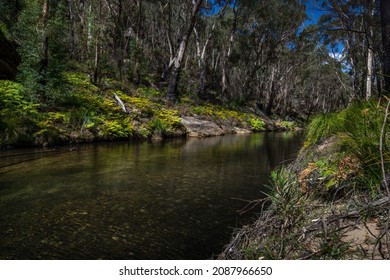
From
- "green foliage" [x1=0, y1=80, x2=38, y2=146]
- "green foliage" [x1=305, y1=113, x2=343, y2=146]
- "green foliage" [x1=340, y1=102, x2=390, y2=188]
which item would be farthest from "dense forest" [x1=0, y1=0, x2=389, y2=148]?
"green foliage" [x1=340, y1=102, x2=390, y2=188]

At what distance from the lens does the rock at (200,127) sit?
1667 centimetres

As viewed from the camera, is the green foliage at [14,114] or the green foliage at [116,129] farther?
the green foliage at [116,129]

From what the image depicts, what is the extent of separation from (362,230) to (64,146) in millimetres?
9499

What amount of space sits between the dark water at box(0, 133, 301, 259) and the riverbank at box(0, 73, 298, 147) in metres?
1.97

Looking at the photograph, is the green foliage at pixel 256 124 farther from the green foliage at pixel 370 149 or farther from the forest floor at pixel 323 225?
the forest floor at pixel 323 225

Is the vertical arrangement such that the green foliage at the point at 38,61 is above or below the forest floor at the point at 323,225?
above

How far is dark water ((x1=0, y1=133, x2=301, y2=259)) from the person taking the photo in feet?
9.90

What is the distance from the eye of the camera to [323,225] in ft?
6.89

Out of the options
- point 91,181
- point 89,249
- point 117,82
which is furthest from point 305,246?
point 117,82

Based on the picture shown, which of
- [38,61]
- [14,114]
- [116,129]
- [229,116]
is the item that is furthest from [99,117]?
[229,116]

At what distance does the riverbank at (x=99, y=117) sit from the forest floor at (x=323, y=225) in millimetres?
8397

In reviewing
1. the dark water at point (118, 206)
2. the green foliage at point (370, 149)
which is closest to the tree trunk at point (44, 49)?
the dark water at point (118, 206)
